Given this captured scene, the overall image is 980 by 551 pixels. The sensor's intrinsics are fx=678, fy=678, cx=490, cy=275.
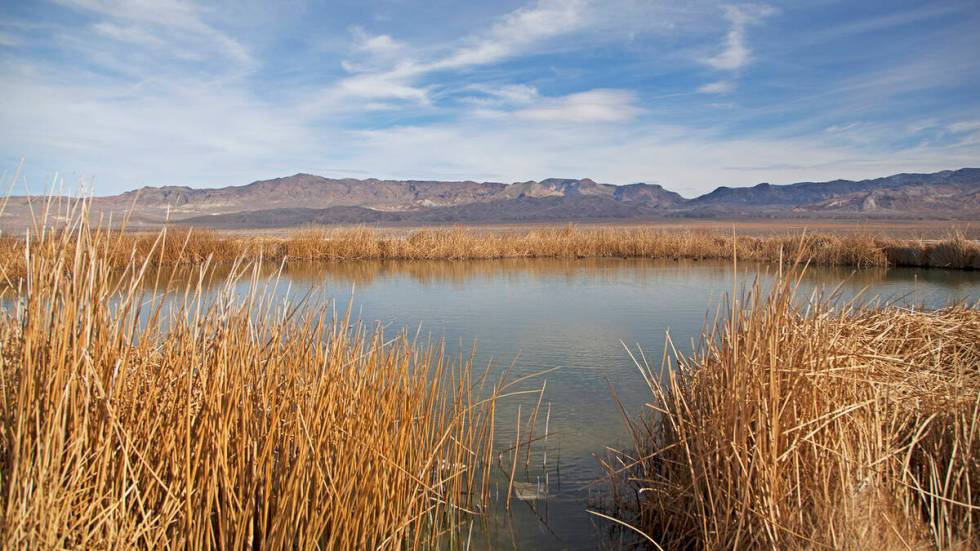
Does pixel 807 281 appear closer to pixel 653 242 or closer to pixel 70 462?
pixel 653 242

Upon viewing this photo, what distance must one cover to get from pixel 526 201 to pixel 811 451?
4905 inches

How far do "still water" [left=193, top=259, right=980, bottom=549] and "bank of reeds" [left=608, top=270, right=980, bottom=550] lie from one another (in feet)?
1.27

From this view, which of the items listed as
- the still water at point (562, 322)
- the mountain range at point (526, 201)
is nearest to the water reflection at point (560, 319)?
the still water at point (562, 322)

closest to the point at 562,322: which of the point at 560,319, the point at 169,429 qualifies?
the point at 560,319

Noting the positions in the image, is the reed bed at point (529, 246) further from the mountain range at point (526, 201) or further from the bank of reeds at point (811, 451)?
the mountain range at point (526, 201)

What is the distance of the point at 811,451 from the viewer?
287 centimetres

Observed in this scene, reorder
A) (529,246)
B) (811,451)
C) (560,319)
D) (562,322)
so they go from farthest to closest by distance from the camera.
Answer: (529,246)
(560,319)
(562,322)
(811,451)

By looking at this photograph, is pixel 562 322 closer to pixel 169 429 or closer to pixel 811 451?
pixel 811 451

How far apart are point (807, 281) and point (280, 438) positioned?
40.7 feet

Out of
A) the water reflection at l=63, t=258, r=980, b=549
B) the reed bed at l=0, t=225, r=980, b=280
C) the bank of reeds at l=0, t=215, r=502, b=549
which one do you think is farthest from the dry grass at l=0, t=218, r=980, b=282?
the bank of reeds at l=0, t=215, r=502, b=549

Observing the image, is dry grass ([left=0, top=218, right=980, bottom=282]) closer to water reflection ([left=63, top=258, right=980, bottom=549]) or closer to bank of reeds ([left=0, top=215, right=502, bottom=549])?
water reflection ([left=63, top=258, right=980, bottom=549])

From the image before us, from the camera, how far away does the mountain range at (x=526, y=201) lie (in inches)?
4208

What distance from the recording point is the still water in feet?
12.9

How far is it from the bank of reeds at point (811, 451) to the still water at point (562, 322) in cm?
39
